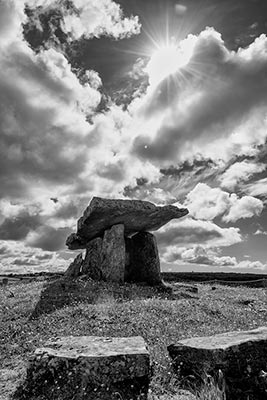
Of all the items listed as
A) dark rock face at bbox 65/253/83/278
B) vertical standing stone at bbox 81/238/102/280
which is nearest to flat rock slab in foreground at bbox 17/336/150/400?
vertical standing stone at bbox 81/238/102/280

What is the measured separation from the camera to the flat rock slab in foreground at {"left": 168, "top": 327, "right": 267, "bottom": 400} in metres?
6.44

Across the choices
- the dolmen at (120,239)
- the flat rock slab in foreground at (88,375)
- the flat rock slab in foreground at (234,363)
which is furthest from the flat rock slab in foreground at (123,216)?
the flat rock slab in foreground at (88,375)

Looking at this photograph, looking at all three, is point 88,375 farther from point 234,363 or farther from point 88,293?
point 88,293

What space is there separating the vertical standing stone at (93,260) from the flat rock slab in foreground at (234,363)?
15.4 meters

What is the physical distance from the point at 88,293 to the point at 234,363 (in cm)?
1176

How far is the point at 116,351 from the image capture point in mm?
6523

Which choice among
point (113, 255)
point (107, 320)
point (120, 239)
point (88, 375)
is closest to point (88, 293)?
point (113, 255)

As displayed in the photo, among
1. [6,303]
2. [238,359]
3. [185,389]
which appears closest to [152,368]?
[185,389]

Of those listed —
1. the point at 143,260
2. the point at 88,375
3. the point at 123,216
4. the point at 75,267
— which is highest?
the point at 123,216

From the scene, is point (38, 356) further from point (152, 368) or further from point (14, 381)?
point (152, 368)

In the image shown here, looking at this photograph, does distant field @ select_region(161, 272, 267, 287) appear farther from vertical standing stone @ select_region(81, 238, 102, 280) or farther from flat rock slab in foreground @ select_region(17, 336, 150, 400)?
flat rock slab in foreground @ select_region(17, 336, 150, 400)

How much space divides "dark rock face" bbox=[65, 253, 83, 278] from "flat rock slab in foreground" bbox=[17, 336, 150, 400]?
17699 mm

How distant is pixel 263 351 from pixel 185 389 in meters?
1.92

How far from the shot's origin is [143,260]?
2412 cm
